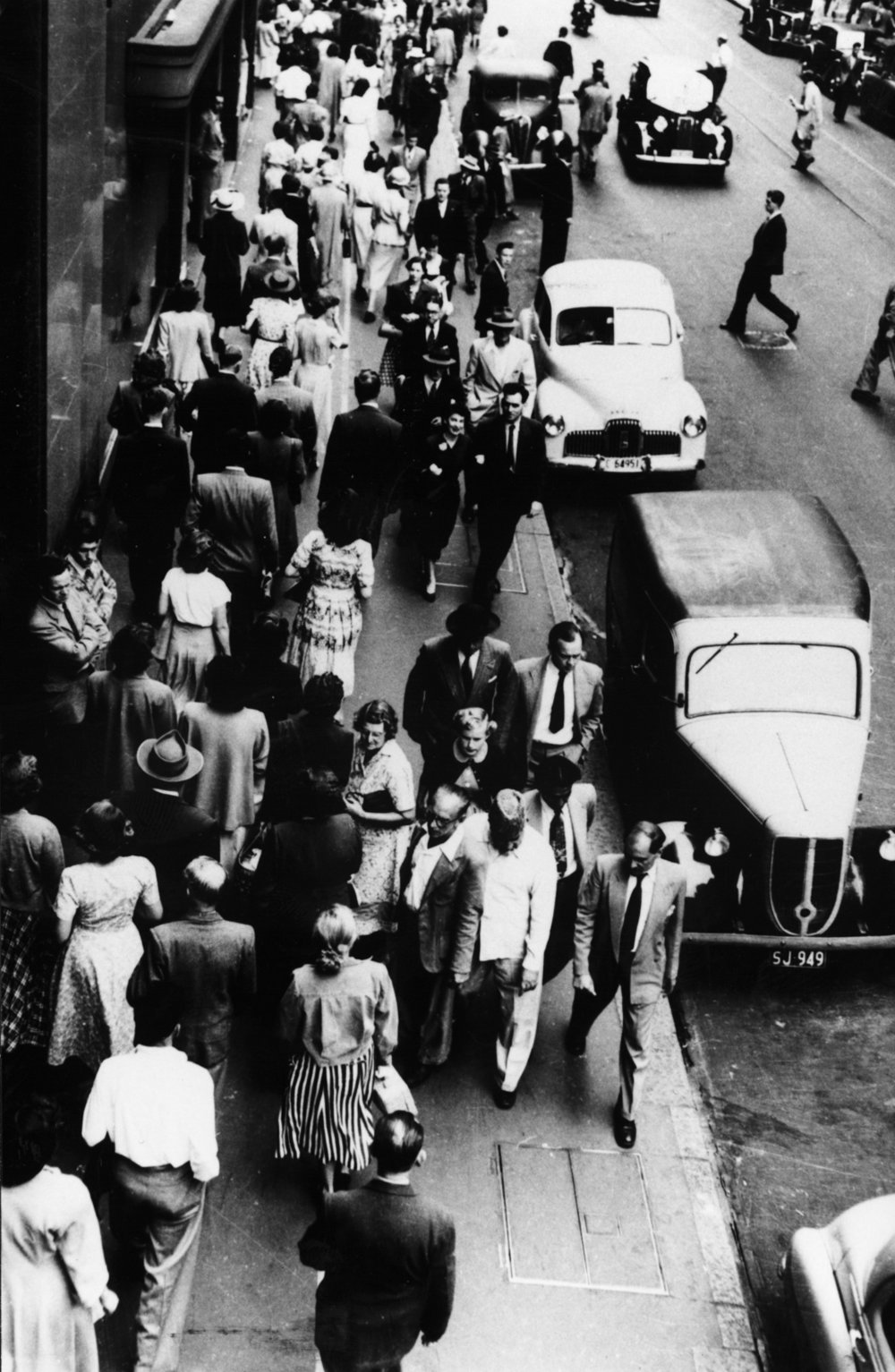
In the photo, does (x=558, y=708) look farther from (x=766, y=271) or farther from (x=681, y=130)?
(x=681, y=130)

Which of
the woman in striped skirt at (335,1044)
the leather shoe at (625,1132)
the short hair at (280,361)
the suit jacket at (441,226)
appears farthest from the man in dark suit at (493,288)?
the woman in striped skirt at (335,1044)

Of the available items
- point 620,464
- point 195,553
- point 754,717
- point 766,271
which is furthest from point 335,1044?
point 766,271

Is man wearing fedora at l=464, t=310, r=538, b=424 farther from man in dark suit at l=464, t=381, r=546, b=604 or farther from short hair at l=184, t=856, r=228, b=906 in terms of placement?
short hair at l=184, t=856, r=228, b=906

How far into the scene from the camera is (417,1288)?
551 cm

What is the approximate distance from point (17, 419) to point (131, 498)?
967 mm

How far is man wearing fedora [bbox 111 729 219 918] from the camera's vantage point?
7469 millimetres

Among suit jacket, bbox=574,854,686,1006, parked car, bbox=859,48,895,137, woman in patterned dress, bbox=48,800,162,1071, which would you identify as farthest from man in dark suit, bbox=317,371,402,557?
parked car, bbox=859,48,895,137

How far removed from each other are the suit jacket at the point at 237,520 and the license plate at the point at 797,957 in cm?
396

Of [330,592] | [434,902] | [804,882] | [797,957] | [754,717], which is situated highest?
[330,592]

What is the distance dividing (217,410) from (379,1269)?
6.90 meters

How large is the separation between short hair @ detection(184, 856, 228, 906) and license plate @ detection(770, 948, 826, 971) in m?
3.71

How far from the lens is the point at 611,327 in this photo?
16.1 meters

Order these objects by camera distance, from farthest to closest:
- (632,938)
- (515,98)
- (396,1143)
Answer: (515,98), (632,938), (396,1143)

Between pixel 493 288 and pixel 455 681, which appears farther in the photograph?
pixel 493 288
